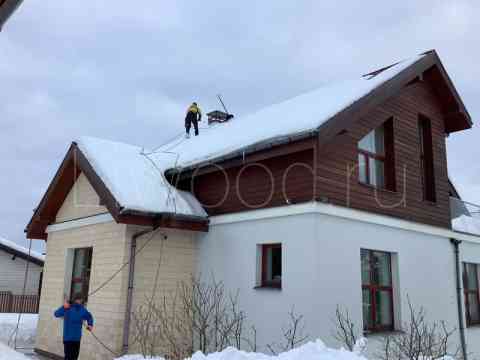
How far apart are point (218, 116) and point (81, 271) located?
8.80 meters

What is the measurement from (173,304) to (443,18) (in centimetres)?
1048

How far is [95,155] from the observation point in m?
10.9

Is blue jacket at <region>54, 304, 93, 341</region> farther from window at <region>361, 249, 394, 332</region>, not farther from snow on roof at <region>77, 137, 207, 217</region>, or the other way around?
window at <region>361, 249, 394, 332</region>

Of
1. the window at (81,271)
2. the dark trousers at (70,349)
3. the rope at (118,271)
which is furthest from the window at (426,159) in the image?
the dark trousers at (70,349)

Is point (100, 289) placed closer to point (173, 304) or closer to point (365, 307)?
point (173, 304)

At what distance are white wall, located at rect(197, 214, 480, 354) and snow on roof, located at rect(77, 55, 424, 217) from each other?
1.26 metres

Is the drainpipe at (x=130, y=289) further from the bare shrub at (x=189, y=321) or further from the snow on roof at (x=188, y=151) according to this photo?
the snow on roof at (x=188, y=151)

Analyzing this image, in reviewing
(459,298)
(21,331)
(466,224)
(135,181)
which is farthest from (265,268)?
(21,331)

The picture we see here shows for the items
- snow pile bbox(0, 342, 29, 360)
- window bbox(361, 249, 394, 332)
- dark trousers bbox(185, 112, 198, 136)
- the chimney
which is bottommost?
snow pile bbox(0, 342, 29, 360)

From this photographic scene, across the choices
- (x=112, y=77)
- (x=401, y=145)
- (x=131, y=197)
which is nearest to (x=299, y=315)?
(x=131, y=197)

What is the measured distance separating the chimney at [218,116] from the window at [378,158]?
329 inches

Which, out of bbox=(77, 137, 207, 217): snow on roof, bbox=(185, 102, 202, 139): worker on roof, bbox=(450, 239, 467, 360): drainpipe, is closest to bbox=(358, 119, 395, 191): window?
bbox=(450, 239, 467, 360): drainpipe

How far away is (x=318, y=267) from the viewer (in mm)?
8352

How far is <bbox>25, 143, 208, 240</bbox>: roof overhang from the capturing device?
9533 mm
